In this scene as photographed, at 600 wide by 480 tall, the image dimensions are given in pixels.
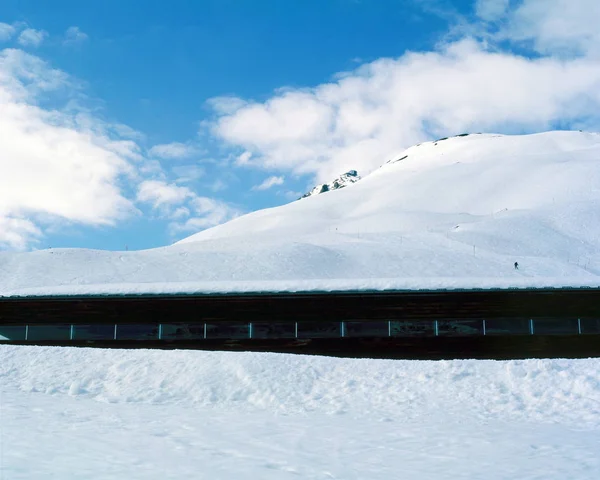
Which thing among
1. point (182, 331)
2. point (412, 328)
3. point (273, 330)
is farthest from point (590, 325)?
point (182, 331)

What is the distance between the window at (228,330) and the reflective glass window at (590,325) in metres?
12.2

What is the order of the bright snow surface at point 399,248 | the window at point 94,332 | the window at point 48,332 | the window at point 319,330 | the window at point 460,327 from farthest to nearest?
the bright snow surface at point 399,248 < the window at point 48,332 < the window at point 94,332 < the window at point 319,330 < the window at point 460,327

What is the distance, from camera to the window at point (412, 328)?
20.5 meters

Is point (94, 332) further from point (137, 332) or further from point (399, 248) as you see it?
point (399, 248)

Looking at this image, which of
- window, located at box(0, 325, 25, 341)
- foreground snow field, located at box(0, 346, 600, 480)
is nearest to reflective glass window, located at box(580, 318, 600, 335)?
foreground snow field, located at box(0, 346, 600, 480)

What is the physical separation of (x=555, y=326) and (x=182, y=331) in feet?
45.0

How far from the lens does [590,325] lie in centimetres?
2050

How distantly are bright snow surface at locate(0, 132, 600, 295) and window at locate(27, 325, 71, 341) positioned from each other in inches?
54.6

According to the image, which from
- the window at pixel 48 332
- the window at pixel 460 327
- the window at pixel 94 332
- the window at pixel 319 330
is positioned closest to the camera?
the window at pixel 460 327

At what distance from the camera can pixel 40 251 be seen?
42094 millimetres

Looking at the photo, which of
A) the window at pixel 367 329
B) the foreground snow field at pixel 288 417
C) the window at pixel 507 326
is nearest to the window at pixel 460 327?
the window at pixel 507 326

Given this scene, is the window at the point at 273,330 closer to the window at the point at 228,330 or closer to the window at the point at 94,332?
the window at the point at 228,330

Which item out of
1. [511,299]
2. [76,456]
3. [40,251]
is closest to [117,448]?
[76,456]

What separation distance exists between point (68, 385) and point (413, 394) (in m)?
9.35
